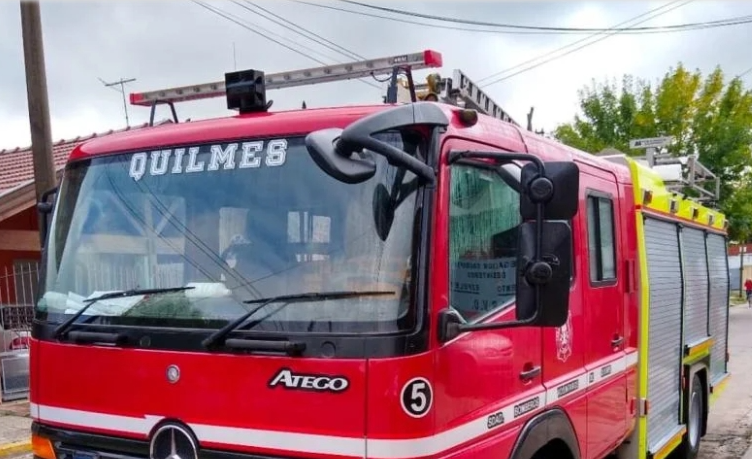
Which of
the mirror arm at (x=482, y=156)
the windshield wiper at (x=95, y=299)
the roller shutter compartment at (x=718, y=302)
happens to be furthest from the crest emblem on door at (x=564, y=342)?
the roller shutter compartment at (x=718, y=302)

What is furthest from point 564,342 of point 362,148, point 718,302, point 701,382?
point 718,302

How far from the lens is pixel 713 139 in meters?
22.4

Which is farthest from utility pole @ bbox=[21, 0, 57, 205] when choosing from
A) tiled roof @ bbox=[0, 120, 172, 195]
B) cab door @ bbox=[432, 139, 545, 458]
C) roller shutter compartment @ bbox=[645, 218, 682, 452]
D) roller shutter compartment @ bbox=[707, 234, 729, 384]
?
roller shutter compartment @ bbox=[707, 234, 729, 384]

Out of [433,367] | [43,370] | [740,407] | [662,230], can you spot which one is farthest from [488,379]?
[740,407]

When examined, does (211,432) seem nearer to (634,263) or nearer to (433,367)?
(433,367)

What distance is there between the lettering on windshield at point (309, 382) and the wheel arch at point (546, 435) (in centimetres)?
107

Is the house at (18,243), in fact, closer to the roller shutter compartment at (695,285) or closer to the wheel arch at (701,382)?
the roller shutter compartment at (695,285)

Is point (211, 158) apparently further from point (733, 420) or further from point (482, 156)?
point (733, 420)

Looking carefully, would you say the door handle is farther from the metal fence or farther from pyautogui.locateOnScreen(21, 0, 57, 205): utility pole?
the metal fence

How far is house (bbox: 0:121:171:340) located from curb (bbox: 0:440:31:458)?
2.17m

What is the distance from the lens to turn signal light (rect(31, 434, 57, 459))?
323 cm

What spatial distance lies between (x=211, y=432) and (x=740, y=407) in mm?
9272

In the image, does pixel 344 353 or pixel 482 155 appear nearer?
pixel 344 353

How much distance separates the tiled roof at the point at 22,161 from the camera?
11945mm
